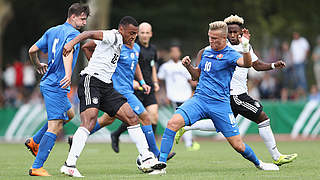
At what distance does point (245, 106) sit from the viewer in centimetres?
1089

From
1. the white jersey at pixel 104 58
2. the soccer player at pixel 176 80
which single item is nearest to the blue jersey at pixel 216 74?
the white jersey at pixel 104 58

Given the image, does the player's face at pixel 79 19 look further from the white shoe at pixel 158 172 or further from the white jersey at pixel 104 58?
the white shoe at pixel 158 172

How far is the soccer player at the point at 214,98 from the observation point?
9.76 m

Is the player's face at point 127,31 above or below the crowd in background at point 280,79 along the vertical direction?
above

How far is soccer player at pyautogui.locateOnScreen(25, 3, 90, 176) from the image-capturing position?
9.93 metres

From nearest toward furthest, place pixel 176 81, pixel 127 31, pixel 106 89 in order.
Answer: pixel 106 89
pixel 127 31
pixel 176 81

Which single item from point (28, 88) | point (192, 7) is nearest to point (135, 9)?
point (192, 7)

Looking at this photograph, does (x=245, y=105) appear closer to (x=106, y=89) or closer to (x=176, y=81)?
(x=106, y=89)

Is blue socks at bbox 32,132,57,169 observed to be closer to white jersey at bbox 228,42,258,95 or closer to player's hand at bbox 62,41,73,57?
player's hand at bbox 62,41,73,57

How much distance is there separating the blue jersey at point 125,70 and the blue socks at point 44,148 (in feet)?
7.35

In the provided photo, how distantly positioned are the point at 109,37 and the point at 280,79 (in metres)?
16.5

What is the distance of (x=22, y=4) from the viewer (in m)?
36.2

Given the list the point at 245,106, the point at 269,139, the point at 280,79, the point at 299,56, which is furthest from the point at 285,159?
the point at 280,79

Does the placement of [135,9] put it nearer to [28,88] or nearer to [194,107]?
[28,88]
